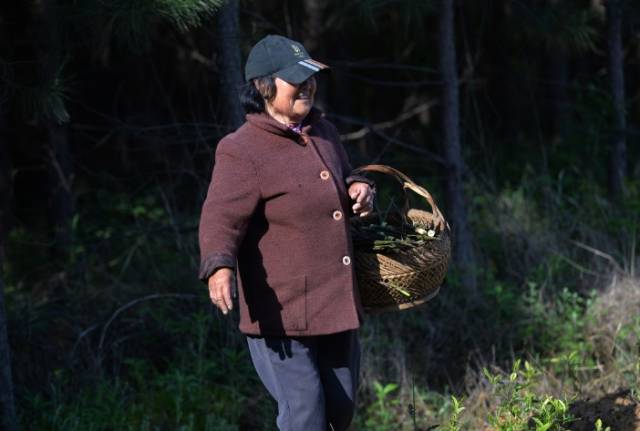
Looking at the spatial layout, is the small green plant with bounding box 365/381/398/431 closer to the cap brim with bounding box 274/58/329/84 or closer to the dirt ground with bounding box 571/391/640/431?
the dirt ground with bounding box 571/391/640/431

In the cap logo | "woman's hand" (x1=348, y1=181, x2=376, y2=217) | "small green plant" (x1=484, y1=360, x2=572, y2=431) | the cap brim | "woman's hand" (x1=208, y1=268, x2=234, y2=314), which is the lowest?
"small green plant" (x1=484, y1=360, x2=572, y2=431)

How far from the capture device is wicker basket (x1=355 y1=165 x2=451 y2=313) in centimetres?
328

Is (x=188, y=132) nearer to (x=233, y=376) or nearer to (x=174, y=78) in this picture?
(x=233, y=376)

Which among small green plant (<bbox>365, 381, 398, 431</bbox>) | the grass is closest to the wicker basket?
the grass

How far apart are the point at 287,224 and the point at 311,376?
1.81 feet

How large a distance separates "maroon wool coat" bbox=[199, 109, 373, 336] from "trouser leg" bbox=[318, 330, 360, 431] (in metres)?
0.18

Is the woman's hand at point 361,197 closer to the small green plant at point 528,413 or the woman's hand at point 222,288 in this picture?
the woman's hand at point 222,288

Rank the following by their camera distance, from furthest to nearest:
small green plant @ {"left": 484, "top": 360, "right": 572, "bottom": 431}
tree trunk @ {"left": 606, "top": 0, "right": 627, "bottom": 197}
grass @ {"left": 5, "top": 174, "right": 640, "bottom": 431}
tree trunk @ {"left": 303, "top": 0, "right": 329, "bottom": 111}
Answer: tree trunk @ {"left": 303, "top": 0, "right": 329, "bottom": 111}
tree trunk @ {"left": 606, "top": 0, "right": 627, "bottom": 197}
grass @ {"left": 5, "top": 174, "right": 640, "bottom": 431}
small green plant @ {"left": 484, "top": 360, "right": 572, "bottom": 431}

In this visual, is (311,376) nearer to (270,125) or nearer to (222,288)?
(222,288)

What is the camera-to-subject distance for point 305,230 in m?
3.19

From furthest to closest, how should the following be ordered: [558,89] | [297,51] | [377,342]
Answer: [558,89]
[377,342]
[297,51]

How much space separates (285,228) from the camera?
126 inches

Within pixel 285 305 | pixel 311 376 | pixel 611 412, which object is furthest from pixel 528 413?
pixel 285 305

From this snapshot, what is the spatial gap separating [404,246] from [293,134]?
1.90ft
